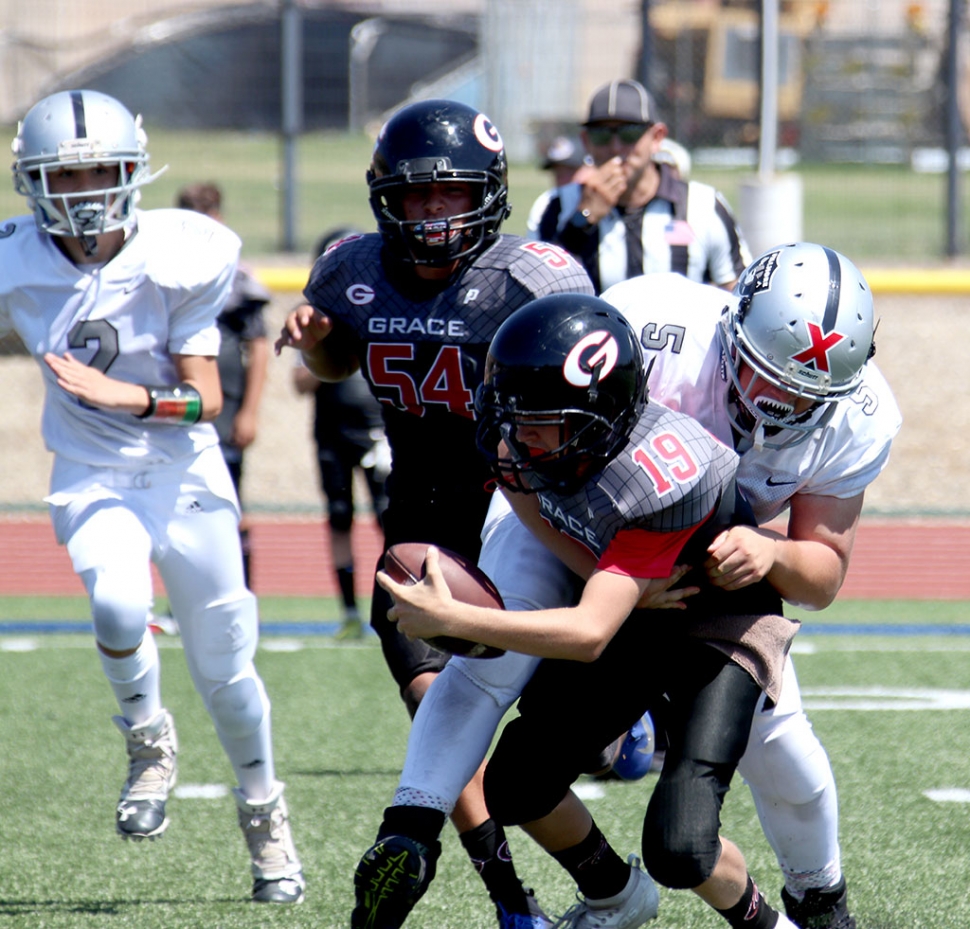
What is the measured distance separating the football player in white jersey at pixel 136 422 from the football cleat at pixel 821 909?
1136 millimetres

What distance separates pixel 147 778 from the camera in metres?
3.41

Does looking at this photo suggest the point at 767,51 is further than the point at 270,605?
Yes

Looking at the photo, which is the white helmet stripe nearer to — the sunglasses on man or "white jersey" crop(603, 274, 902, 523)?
"white jersey" crop(603, 274, 902, 523)

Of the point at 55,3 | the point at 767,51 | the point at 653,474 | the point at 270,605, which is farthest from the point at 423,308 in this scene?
the point at 55,3

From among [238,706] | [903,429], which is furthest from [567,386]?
[903,429]

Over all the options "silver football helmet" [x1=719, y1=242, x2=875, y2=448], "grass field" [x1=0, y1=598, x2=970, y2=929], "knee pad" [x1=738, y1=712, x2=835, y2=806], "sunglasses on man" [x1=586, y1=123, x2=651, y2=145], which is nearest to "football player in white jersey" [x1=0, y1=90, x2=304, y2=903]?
"grass field" [x1=0, y1=598, x2=970, y2=929]

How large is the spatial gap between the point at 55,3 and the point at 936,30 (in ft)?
25.7

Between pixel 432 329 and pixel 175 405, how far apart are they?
653 mm

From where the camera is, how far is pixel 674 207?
4.71m

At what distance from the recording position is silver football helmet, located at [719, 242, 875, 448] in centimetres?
262

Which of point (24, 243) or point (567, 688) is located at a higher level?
point (24, 243)

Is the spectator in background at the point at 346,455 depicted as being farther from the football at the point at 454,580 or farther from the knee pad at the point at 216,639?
the football at the point at 454,580

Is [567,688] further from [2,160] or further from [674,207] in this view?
[2,160]

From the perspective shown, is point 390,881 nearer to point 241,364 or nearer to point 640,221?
point 640,221
